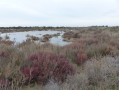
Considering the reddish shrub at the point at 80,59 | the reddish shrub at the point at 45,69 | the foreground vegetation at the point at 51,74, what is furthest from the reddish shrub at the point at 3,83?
the reddish shrub at the point at 80,59

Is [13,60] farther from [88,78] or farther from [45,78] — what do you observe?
[88,78]

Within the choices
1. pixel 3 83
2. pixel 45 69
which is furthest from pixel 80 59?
pixel 3 83

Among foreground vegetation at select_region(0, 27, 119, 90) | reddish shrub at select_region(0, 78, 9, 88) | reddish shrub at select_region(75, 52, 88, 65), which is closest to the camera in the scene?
reddish shrub at select_region(0, 78, 9, 88)

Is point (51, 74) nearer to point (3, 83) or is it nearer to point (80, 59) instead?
point (3, 83)

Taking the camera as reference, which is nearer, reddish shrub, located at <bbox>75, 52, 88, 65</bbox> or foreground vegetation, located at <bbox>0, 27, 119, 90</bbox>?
foreground vegetation, located at <bbox>0, 27, 119, 90</bbox>

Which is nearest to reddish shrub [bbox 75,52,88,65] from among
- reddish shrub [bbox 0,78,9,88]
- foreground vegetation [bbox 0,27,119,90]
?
foreground vegetation [bbox 0,27,119,90]

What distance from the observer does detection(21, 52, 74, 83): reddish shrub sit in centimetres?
715

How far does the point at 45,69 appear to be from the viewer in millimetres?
7359

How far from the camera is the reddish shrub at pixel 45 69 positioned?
7154 mm

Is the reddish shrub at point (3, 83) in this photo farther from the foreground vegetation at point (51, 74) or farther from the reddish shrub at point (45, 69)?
the reddish shrub at point (45, 69)

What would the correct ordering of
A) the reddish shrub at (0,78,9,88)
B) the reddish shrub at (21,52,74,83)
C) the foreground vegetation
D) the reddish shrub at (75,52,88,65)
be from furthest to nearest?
the reddish shrub at (75,52,88,65) < the reddish shrub at (21,52,74,83) < the foreground vegetation < the reddish shrub at (0,78,9,88)

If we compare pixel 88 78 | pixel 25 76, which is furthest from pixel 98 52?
pixel 25 76

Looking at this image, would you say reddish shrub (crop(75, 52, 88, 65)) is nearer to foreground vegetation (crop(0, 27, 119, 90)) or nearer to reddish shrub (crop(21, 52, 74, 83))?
foreground vegetation (crop(0, 27, 119, 90))

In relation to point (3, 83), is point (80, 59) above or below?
below
